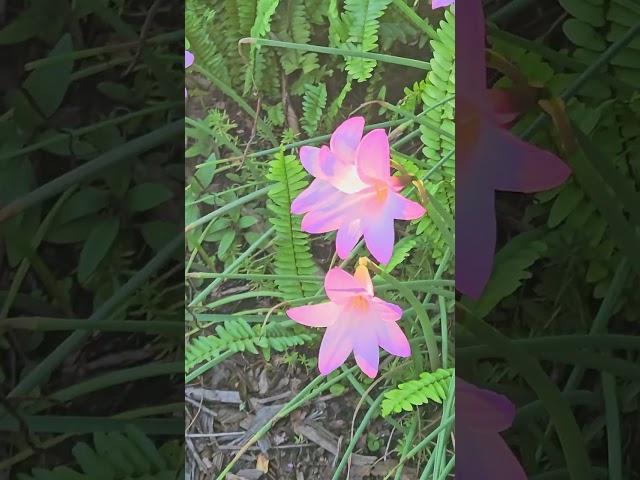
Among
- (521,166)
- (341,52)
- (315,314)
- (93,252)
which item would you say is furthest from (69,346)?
(521,166)

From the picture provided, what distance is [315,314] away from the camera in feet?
3.84

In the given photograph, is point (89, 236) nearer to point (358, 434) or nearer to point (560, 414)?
point (358, 434)

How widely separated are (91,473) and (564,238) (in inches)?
31.5

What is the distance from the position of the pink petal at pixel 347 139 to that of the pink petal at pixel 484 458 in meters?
0.43

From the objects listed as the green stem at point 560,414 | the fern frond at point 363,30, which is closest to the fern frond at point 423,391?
the green stem at point 560,414

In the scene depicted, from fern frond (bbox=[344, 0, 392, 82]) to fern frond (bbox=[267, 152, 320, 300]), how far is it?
0.17m

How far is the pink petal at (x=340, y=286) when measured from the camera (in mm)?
1162

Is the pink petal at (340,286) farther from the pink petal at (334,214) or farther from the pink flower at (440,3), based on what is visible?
the pink flower at (440,3)

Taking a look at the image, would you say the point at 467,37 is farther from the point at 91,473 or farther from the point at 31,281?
the point at 91,473

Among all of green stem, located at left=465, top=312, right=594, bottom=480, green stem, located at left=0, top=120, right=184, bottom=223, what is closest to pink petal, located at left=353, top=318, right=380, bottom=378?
green stem, located at left=465, top=312, right=594, bottom=480

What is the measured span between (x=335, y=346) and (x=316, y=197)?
0.77 feet

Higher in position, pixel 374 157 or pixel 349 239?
pixel 374 157

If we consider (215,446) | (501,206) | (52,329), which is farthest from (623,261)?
(52,329)

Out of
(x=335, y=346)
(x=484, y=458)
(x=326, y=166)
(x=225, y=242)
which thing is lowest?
(x=484, y=458)
